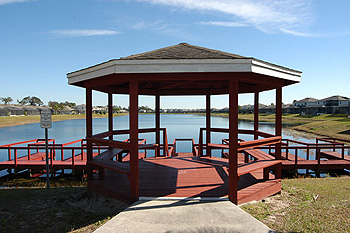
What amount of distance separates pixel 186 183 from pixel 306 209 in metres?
2.65

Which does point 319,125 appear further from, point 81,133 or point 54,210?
point 54,210

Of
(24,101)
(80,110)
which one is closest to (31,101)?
(24,101)

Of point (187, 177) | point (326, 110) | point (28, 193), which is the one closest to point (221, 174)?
point (187, 177)

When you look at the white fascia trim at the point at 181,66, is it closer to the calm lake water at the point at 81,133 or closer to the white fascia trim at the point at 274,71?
the white fascia trim at the point at 274,71

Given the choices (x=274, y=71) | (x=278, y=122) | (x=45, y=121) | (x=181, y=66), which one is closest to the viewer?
(x=181, y=66)

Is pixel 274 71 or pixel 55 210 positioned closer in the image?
pixel 55 210

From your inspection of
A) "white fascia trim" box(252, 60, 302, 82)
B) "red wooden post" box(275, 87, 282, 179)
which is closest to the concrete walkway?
"red wooden post" box(275, 87, 282, 179)

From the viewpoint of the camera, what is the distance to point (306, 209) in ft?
14.2

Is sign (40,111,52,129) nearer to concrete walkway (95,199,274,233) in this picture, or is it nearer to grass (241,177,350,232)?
concrete walkway (95,199,274,233)

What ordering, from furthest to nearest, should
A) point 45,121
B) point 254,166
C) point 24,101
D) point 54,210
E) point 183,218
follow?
point 24,101 < point 45,121 < point 254,166 < point 54,210 < point 183,218

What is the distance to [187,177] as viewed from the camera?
19.6 feet

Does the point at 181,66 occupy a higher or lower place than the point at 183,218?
higher

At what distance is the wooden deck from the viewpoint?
4.87 meters

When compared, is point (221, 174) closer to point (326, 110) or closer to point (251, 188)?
point (251, 188)
